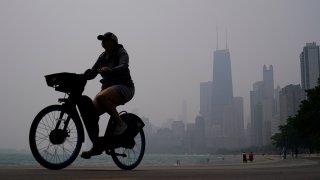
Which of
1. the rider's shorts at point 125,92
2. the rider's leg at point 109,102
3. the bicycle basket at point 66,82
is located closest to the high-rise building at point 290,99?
the rider's shorts at point 125,92

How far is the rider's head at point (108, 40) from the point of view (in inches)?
249

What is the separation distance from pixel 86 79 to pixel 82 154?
101 cm

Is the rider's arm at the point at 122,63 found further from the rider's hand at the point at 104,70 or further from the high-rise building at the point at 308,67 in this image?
the high-rise building at the point at 308,67

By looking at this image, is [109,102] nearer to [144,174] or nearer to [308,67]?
[144,174]

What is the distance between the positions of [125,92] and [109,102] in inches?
12.7

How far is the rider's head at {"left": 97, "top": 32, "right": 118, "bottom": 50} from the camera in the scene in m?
6.33

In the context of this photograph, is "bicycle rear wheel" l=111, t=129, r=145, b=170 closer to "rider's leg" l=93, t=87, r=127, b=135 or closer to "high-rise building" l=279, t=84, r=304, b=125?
"rider's leg" l=93, t=87, r=127, b=135

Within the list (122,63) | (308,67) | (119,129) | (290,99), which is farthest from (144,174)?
(290,99)

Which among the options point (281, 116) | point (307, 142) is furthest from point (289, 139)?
point (281, 116)

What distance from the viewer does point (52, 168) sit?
561 centimetres

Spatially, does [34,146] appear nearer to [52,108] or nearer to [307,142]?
[52,108]

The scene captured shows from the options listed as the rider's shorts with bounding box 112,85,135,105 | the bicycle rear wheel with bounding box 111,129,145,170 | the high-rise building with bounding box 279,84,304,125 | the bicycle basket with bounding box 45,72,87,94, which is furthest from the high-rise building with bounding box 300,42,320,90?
the bicycle basket with bounding box 45,72,87,94

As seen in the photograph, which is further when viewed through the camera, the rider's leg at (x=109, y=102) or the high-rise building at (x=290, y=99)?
the high-rise building at (x=290, y=99)

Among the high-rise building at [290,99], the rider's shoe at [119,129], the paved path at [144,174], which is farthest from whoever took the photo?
the high-rise building at [290,99]
